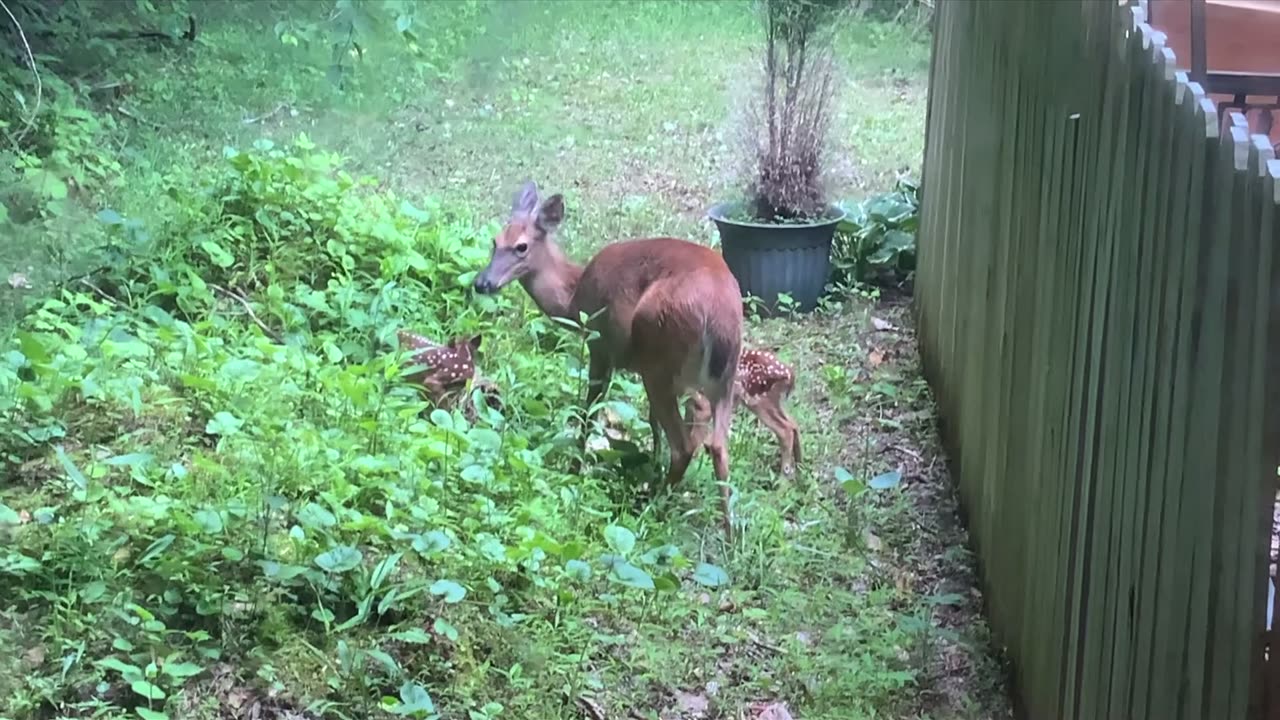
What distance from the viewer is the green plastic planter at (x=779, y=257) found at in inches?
305

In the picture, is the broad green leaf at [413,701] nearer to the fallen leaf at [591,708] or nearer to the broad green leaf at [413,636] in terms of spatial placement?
the broad green leaf at [413,636]

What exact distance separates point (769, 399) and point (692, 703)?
203cm

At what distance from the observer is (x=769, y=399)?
592 centimetres

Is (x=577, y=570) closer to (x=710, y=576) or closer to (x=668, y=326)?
Result: (x=710, y=576)

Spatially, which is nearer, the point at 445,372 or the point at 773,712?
the point at 773,712

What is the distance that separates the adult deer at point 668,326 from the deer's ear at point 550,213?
1.00ft

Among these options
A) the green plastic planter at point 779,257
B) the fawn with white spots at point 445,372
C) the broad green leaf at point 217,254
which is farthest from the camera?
the green plastic planter at point 779,257

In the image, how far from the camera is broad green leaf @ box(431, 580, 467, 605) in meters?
4.06

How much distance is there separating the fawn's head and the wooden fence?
6.87 feet

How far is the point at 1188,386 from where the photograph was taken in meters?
2.43

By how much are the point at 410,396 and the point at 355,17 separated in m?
1.59

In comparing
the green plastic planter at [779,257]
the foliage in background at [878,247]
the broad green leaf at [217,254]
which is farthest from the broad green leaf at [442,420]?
the foliage in background at [878,247]

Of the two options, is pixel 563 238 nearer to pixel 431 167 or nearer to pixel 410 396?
pixel 431 167

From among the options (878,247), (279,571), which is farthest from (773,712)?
(878,247)
